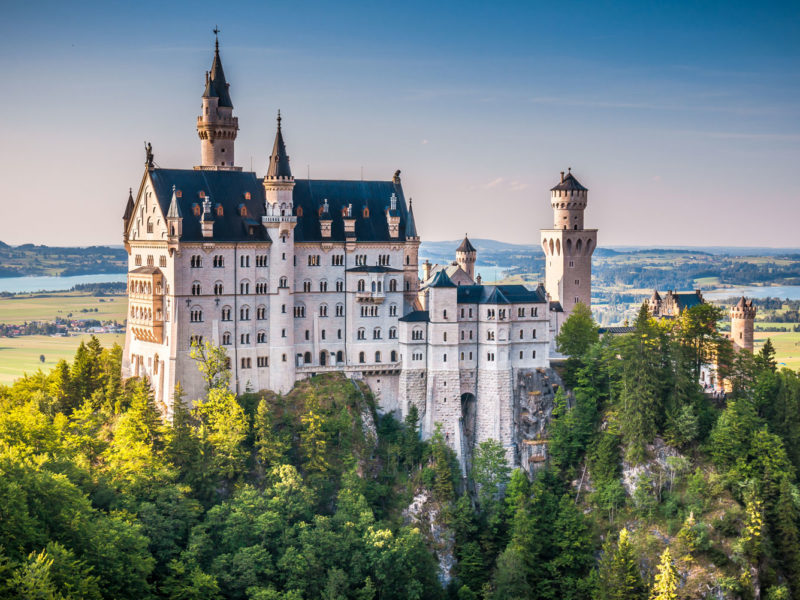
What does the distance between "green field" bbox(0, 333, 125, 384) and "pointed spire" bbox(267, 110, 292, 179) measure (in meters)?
42.1

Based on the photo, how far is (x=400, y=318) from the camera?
104812 mm

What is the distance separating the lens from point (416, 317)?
103812 mm

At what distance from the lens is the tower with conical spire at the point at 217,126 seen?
107 meters

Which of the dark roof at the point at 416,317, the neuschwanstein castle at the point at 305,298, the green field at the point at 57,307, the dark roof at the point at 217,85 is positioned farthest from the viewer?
the green field at the point at 57,307

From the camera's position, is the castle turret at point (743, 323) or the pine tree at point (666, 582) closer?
the pine tree at point (666, 582)

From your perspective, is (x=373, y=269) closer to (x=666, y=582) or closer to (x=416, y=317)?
(x=416, y=317)

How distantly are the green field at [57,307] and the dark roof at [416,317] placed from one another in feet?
220

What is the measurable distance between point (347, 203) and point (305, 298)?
11.0 metres

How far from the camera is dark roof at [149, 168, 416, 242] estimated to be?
97875 mm

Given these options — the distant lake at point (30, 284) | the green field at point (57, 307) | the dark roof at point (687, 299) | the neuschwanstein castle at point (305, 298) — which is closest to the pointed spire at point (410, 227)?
the neuschwanstein castle at point (305, 298)

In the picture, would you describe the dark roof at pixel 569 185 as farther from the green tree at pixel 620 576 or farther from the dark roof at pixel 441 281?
the green tree at pixel 620 576

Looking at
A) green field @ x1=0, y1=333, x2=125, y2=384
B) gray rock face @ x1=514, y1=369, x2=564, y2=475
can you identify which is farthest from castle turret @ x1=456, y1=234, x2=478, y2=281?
green field @ x1=0, y1=333, x2=125, y2=384

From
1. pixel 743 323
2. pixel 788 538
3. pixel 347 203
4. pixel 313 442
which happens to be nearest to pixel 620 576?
pixel 788 538

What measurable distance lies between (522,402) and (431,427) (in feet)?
31.1
